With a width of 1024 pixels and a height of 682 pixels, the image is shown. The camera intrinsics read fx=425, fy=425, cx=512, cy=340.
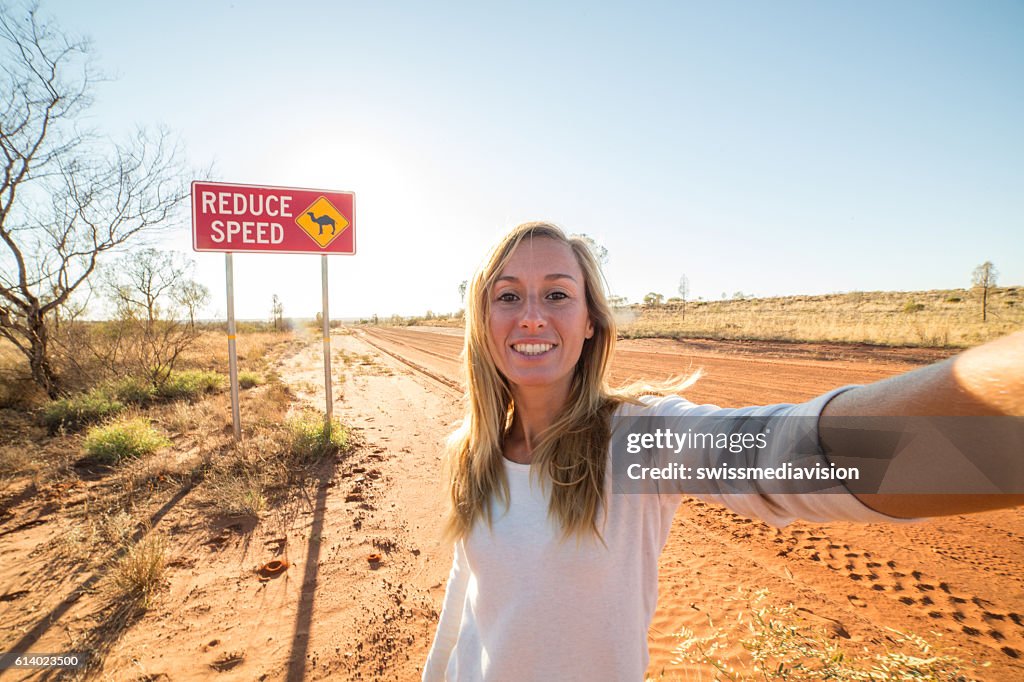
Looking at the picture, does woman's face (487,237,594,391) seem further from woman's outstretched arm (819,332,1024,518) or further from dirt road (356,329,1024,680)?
dirt road (356,329,1024,680)

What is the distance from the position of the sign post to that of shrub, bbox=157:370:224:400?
5181mm

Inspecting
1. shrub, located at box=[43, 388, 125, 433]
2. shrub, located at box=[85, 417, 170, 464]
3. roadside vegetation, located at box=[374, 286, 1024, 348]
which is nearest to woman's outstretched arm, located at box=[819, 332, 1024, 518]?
roadside vegetation, located at box=[374, 286, 1024, 348]

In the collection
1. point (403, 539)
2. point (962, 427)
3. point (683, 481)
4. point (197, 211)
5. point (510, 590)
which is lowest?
point (403, 539)

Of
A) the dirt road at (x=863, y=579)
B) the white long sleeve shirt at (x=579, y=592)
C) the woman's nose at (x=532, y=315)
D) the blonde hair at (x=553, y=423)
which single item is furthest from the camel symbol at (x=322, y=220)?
the white long sleeve shirt at (x=579, y=592)

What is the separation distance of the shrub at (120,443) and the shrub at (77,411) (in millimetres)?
1908

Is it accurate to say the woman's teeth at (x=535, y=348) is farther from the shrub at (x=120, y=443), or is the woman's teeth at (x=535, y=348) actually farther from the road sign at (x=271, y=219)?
the shrub at (x=120, y=443)

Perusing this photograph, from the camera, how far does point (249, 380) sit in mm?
12500

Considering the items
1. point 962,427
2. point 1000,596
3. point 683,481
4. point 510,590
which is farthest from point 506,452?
point 1000,596

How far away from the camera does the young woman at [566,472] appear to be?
0.77 meters

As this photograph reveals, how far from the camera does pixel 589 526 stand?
1.17 meters

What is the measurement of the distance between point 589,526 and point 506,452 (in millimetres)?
497

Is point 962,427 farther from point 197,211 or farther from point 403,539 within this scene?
point 197,211

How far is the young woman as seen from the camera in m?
0.77

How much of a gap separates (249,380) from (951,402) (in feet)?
47.8
